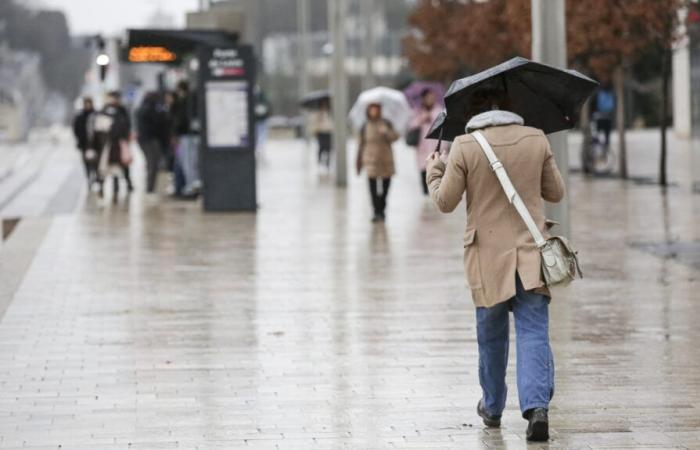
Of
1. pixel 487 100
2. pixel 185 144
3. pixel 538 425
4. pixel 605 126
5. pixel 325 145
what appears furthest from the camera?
pixel 325 145

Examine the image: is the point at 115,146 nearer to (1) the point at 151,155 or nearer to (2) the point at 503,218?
(1) the point at 151,155

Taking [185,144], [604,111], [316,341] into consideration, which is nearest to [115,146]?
[185,144]

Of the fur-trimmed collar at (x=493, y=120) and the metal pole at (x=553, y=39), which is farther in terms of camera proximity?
the metal pole at (x=553, y=39)

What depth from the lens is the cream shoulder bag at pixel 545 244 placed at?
774cm

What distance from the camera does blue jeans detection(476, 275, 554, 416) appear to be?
779 cm

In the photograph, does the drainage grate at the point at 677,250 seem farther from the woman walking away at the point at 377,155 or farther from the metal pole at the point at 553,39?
the woman walking away at the point at 377,155

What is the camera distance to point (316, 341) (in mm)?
11109

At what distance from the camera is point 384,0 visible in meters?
119

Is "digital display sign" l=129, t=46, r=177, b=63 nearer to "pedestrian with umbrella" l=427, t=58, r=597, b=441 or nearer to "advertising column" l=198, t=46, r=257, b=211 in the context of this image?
"advertising column" l=198, t=46, r=257, b=211

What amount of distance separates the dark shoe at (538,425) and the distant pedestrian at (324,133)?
28.1 m

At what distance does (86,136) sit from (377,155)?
1009 centimetres

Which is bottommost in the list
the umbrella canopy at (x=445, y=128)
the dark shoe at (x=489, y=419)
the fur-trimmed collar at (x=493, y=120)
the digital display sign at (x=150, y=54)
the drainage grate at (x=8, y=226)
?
the drainage grate at (x=8, y=226)

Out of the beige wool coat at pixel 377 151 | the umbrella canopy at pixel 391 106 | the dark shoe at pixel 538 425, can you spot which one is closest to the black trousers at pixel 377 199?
the beige wool coat at pixel 377 151

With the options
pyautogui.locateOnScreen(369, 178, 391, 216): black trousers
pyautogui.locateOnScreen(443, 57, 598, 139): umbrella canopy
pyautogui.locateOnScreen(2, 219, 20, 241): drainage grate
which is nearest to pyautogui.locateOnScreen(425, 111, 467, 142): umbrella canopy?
pyautogui.locateOnScreen(443, 57, 598, 139): umbrella canopy
